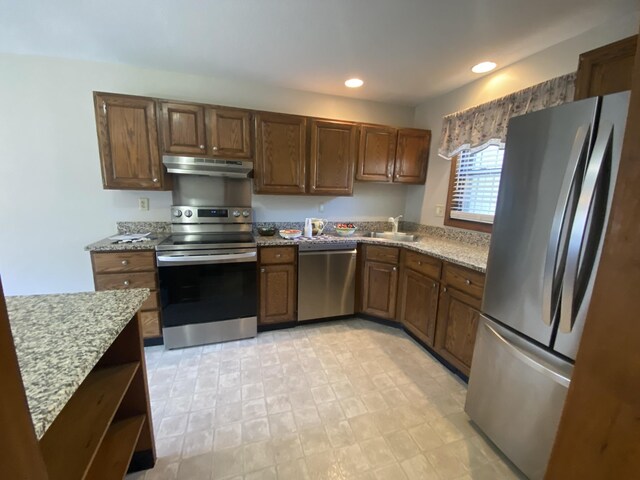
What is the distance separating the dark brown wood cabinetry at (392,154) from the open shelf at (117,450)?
8.51 ft

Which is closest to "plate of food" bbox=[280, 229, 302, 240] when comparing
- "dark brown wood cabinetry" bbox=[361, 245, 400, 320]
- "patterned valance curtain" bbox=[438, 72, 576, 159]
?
"dark brown wood cabinetry" bbox=[361, 245, 400, 320]

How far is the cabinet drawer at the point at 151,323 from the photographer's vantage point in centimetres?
230

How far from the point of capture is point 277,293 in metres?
2.61

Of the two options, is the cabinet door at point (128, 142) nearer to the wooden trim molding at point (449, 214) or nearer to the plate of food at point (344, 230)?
the plate of food at point (344, 230)

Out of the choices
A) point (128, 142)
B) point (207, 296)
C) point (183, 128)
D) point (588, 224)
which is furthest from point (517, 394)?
point (128, 142)

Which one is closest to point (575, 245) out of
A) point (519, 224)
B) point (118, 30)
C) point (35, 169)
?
point (519, 224)

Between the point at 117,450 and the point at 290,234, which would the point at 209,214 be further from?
the point at 117,450

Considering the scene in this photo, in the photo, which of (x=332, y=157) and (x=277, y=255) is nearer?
(x=277, y=255)

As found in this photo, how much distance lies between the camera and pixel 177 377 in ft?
6.61

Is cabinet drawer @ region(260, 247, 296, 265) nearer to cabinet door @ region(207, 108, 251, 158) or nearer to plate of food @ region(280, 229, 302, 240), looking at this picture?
plate of food @ region(280, 229, 302, 240)

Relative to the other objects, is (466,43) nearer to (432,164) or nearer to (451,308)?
(432,164)

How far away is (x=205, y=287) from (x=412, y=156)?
8.22ft

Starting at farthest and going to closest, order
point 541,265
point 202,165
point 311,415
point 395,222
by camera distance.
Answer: point 395,222
point 202,165
point 311,415
point 541,265

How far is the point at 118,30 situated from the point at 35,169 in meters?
1.47
